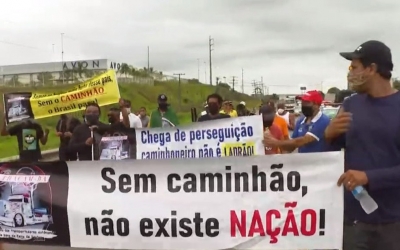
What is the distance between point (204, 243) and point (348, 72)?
173 cm

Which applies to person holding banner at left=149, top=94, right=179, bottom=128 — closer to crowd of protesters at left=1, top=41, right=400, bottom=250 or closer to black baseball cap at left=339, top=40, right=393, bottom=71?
crowd of protesters at left=1, top=41, right=400, bottom=250

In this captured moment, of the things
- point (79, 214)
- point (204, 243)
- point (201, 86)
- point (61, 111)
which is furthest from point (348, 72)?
point (201, 86)

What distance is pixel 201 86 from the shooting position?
123 meters

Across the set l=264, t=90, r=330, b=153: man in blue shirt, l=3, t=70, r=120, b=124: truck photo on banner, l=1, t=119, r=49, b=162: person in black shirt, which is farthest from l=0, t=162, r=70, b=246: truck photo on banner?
l=3, t=70, r=120, b=124: truck photo on banner

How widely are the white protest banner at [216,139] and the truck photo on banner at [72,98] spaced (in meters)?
3.82

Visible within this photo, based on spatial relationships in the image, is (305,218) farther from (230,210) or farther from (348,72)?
(348,72)

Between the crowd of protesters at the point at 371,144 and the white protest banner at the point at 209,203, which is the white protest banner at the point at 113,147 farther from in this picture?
the crowd of protesters at the point at 371,144

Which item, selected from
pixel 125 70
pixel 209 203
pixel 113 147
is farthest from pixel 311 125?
pixel 125 70

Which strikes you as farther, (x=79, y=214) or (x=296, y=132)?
(x=296, y=132)

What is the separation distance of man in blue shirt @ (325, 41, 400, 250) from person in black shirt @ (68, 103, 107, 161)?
5.59 meters

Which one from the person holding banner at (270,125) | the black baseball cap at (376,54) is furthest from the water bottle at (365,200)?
the person holding banner at (270,125)

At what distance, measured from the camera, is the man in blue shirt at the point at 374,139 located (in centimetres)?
353

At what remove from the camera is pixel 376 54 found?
361cm

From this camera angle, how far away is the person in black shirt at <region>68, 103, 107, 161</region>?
29.0ft
